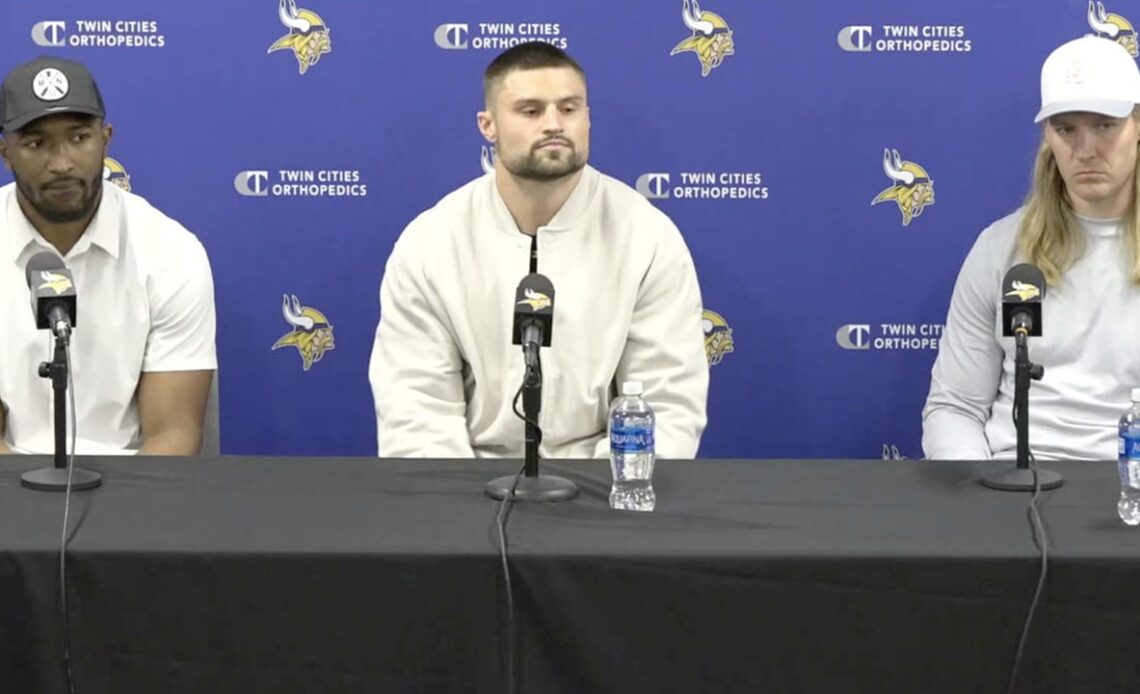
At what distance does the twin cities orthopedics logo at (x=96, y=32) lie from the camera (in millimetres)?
3654

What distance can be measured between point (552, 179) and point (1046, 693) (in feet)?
4.87

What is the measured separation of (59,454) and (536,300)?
80cm

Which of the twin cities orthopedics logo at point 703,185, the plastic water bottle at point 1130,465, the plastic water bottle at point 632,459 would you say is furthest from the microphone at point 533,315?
the twin cities orthopedics logo at point 703,185

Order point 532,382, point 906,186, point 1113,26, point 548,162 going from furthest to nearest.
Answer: point 906,186 → point 1113,26 → point 548,162 → point 532,382

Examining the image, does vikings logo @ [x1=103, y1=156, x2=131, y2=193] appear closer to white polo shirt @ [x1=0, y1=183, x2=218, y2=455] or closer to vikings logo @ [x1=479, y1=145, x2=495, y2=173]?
white polo shirt @ [x1=0, y1=183, x2=218, y2=455]

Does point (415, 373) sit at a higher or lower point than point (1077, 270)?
lower

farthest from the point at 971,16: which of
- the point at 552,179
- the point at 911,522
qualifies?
the point at 911,522

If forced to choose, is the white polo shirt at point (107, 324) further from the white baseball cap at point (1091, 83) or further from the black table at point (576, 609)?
the white baseball cap at point (1091, 83)

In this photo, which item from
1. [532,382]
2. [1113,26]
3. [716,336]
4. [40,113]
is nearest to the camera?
[532,382]

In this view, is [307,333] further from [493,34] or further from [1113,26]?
[1113,26]

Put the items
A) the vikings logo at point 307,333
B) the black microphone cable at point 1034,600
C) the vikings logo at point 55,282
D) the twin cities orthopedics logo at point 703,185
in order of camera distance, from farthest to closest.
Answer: the vikings logo at point 307,333 → the twin cities orthopedics logo at point 703,185 → the vikings logo at point 55,282 → the black microphone cable at point 1034,600

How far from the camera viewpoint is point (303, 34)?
3662mm

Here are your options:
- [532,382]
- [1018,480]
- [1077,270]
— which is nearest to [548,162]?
[532,382]

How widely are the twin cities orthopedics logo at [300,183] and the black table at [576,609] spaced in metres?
1.71
